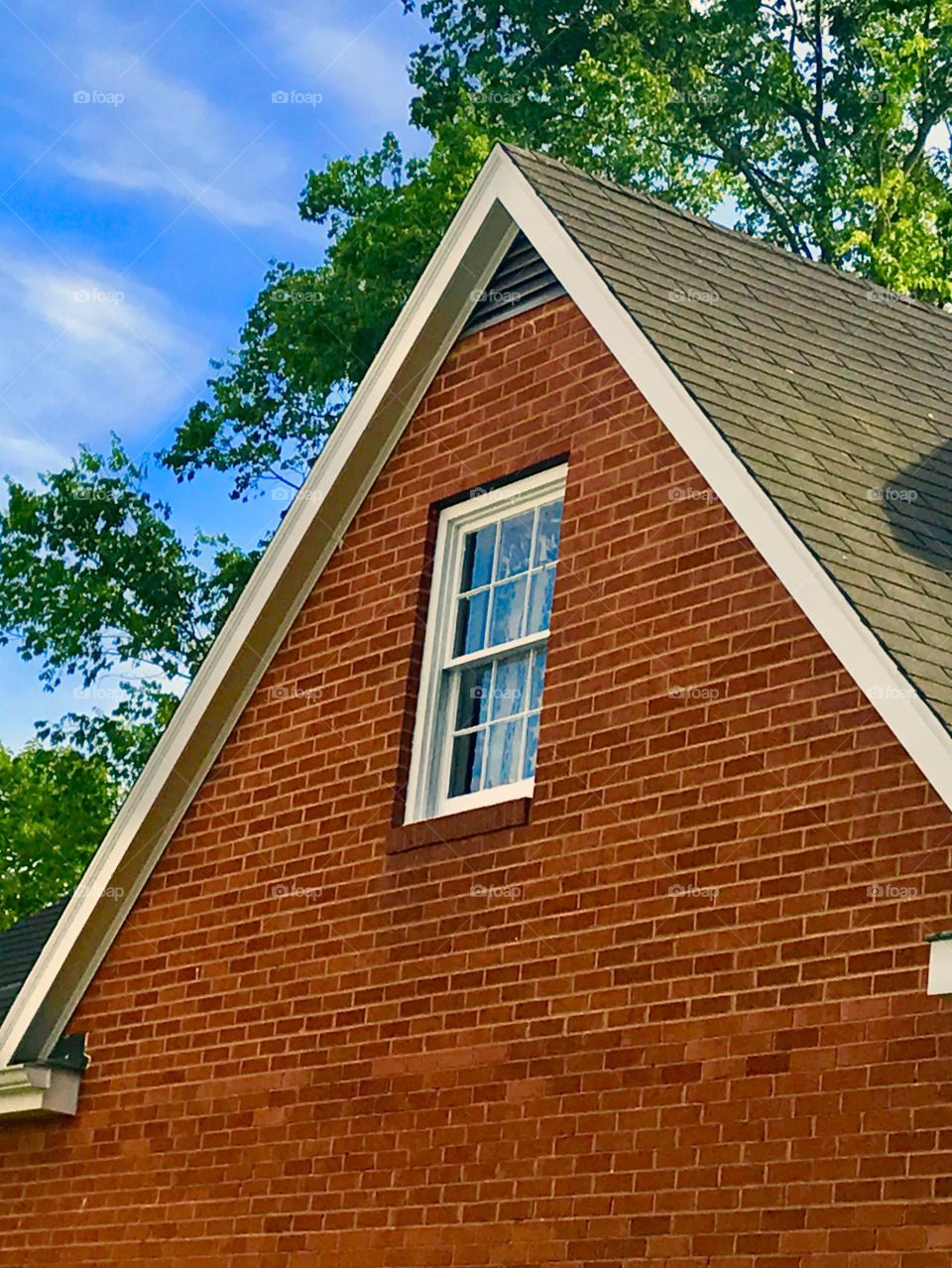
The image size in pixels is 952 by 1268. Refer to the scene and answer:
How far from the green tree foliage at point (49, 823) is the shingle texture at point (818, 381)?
19708 millimetres

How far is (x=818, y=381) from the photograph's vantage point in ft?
36.9

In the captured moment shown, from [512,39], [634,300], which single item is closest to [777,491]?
[634,300]

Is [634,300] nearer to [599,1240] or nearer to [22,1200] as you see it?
[599,1240]

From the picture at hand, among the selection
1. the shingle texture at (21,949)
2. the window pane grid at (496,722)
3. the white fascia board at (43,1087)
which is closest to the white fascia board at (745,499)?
the window pane grid at (496,722)

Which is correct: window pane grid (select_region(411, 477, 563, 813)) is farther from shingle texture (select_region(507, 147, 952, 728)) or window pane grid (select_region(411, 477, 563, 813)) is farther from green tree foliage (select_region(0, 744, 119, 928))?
green tree foliage (select_region(0, 744, 119, 928))

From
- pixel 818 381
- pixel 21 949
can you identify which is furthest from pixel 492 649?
pixel 21 949

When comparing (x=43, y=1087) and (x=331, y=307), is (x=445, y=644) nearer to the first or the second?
(x=43, y=1087)

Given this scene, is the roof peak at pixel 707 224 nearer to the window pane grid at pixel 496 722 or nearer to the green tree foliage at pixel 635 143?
the window pane grid at pixel 496 722

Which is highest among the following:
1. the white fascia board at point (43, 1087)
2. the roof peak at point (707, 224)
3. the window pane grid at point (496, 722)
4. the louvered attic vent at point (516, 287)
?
the roof peak at point (707, 224)

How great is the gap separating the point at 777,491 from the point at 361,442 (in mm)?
3655

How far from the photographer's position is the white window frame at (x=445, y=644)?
11449mm

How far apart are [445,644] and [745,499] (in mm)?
2731

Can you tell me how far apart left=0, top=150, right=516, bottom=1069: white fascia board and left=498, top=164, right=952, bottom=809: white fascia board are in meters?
0.47

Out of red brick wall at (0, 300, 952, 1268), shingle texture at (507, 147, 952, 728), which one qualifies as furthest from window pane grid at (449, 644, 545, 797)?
shingle texture at (507, 147, 952, 728)
